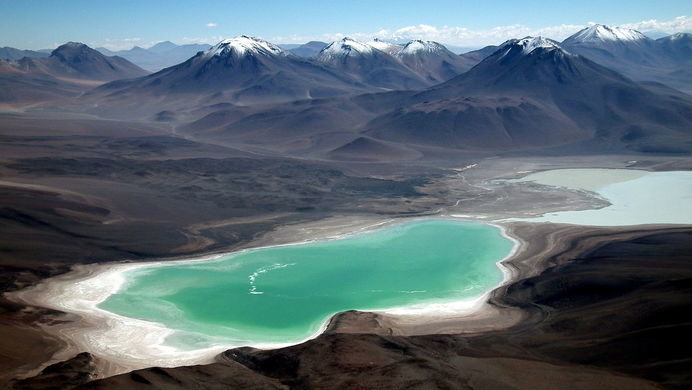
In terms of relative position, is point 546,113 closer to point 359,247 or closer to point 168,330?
point 359,247

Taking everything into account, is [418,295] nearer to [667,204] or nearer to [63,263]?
[63,263]

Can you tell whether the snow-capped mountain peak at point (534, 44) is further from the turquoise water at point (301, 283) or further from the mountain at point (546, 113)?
the turquoise water at point (301, 283)

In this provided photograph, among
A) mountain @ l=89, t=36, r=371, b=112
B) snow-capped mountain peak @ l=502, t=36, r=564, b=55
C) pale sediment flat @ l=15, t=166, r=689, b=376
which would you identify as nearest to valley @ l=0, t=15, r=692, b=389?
pale sediment flat @ l=15, t=166, r=689, b=376

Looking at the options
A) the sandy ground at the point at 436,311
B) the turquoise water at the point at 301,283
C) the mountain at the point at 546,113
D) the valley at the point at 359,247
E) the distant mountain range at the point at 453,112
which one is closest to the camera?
the valley at the point at 359,247

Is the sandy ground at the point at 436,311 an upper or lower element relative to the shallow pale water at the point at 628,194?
lower

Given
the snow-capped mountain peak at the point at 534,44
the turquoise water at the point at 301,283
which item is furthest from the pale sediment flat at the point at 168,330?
the snow-capped mountain peak at the point at 534,44

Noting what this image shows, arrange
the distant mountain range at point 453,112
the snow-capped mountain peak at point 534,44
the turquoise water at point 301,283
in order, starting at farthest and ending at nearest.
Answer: the snow-capped mountain peak at point 534,44 < the distant mountain range at point 453,112 < the turquoise water at point 301,283

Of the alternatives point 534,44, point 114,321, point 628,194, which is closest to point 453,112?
point 534,44

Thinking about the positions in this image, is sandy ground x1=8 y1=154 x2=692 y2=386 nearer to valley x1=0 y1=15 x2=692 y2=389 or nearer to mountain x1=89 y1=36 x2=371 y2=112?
valley x1=0 y1=15 x2=692 y2=389
